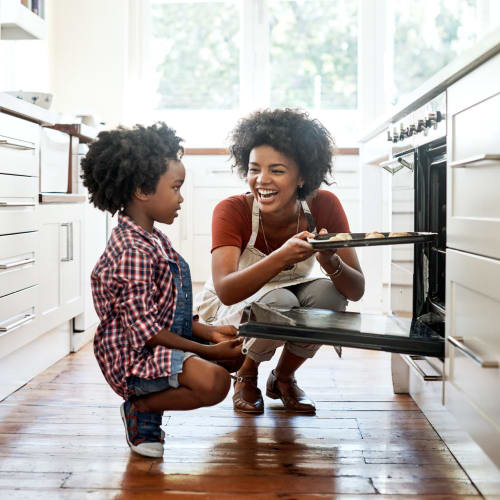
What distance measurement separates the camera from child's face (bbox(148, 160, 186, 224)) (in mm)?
1689

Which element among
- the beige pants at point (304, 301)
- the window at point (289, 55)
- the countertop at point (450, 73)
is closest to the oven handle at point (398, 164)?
the countertop at point (450, 73)

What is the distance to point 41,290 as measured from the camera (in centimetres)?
244

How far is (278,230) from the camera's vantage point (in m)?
2.04

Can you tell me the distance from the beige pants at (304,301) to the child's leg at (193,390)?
0.37 metres

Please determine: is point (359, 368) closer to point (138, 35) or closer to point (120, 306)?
point (120, 306)

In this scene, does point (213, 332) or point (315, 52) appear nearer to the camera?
point (213, 332)

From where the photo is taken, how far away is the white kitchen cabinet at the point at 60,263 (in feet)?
8.13

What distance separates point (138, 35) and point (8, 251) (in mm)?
2572

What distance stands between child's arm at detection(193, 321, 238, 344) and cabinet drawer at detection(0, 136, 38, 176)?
80 centimetres

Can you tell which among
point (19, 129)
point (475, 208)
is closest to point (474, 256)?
point (475, 208)

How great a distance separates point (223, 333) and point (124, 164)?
0.49 meters

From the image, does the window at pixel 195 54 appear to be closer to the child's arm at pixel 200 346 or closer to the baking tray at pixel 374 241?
the child's arm at pixel 200 346

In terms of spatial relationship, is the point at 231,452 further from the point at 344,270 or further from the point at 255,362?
the point at 344,270

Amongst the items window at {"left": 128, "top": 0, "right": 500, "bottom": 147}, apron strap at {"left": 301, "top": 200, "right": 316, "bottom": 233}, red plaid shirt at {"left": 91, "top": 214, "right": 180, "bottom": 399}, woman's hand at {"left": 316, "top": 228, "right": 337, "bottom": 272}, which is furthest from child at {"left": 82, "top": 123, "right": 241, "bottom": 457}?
window at {"left": 128, "top": 0, "right": 500, "bottom": 147}
